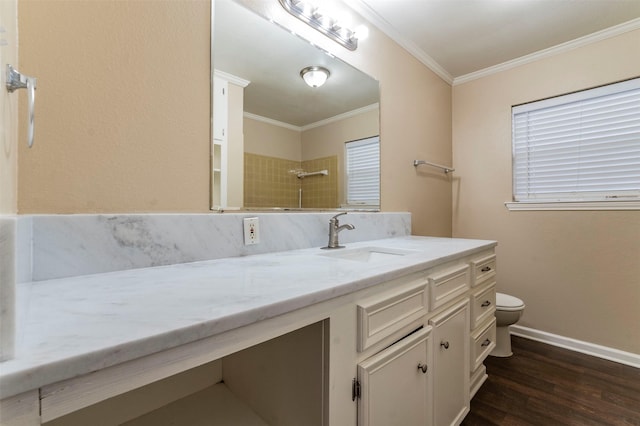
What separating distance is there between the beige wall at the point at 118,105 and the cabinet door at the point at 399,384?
0.82m

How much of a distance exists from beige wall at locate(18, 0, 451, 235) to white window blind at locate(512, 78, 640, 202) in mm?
2219

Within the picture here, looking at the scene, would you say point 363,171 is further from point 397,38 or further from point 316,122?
point 397,38

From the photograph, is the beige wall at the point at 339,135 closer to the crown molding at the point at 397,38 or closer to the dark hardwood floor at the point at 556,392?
the crown molding at the point at 397,38

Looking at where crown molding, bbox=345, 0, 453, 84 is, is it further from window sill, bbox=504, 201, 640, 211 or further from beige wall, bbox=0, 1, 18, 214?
beige wall, bbox=0, 1, 18, 214

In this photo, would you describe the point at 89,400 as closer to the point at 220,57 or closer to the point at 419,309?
the point at 419,309

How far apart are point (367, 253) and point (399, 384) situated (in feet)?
2.37

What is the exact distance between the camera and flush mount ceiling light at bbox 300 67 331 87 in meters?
1.52

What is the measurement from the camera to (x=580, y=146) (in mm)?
2152

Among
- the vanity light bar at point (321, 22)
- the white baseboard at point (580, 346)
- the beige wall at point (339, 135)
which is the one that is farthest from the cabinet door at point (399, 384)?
the white baseboard at point (580, 346)

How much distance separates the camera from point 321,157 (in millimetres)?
1609

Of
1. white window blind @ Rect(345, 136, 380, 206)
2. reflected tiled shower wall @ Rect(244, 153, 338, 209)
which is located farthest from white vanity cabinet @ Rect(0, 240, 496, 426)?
white window blind @ Rect(345, 136, 380, 206)

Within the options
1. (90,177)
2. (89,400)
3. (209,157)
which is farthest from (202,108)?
(89,400)

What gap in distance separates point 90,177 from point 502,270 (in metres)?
2.81

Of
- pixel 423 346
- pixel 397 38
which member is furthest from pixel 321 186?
pixel 397 38
